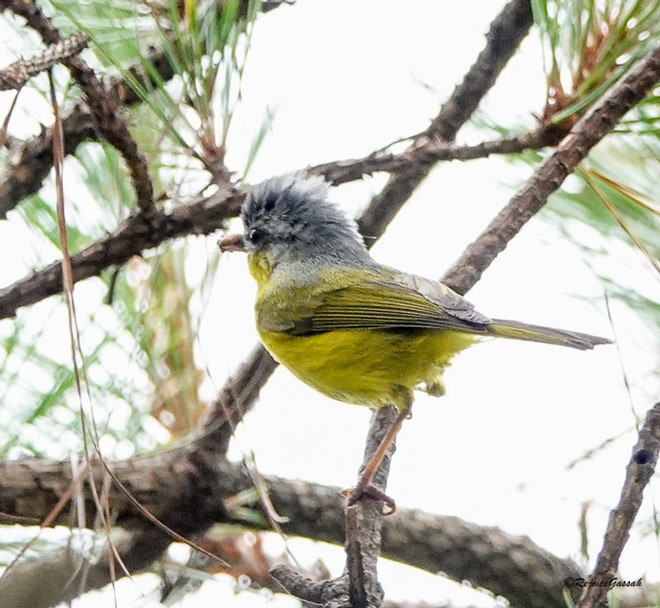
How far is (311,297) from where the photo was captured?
2354 mm

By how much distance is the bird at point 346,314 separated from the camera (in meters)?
1.94

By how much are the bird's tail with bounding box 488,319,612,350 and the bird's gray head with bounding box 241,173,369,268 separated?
63 centimetres

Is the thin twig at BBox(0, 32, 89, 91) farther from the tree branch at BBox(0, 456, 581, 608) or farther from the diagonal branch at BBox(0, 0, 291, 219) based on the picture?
the tree branch at BBox(0, 456, 581, 608)

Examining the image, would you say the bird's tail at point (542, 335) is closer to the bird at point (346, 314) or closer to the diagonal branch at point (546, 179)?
the bird at point (346, 314)

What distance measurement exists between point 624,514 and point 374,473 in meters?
0.89

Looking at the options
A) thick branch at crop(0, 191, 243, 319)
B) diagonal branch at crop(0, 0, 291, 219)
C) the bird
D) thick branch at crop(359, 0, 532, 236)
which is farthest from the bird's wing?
diagonal branch at crop(0, 0, 291, 219)

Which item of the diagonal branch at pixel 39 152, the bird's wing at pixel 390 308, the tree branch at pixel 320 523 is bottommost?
the tree branch at pixel 320 523

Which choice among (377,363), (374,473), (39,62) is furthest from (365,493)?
(39,62)

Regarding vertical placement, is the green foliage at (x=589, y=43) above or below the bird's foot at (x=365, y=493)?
above

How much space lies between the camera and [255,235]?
2.39 m

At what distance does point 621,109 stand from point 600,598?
876 mm

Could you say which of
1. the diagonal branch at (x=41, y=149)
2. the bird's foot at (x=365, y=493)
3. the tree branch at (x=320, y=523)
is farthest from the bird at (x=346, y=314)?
the diagonal branch at (x=41, y=149)

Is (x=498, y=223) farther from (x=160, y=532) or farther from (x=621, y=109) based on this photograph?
(x=160, y=532)

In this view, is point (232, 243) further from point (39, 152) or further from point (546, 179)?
point (546, 179)
